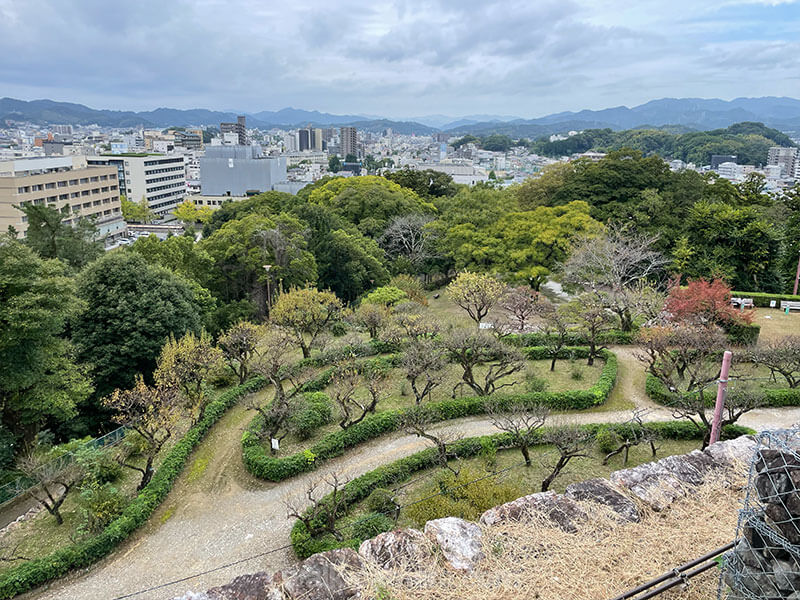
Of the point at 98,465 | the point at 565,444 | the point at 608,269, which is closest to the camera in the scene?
the point at 565,444

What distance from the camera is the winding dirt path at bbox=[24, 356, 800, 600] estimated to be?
1068cm

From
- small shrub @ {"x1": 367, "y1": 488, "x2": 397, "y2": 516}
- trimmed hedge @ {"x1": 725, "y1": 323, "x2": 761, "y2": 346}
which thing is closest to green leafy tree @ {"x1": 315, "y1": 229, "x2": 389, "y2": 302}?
trimmed hedge @ {"x1": 725, "y1": 323, "x2": 761, "y2": 346}

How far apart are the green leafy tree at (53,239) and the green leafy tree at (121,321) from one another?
295 inches

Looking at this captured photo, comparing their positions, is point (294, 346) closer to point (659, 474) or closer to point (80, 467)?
point (80, 467)

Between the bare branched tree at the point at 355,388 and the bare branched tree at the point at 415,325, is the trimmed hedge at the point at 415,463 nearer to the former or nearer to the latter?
the bare branched tree at the point at 355,388

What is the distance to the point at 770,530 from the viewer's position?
16.4 ft

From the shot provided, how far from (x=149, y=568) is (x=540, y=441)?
32.8 ft

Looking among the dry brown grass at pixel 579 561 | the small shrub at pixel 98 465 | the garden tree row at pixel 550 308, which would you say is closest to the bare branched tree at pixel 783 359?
the garden tree row at pixel 550 308

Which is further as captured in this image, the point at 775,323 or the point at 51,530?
the point at 775,323

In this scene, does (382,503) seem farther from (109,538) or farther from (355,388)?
(109,538)

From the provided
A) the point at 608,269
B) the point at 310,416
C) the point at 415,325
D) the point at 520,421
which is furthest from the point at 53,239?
the point at 608,269

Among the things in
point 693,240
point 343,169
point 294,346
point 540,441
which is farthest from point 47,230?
point 343,169

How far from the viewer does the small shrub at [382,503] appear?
472 inches

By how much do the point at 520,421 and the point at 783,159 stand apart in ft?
596
